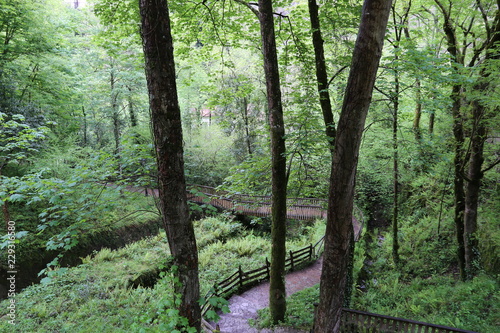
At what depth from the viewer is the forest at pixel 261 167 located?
3488 mm

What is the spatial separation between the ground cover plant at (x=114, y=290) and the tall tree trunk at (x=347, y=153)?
2.09 m

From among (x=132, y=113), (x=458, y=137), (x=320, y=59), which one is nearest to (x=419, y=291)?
(x=458, y=137)

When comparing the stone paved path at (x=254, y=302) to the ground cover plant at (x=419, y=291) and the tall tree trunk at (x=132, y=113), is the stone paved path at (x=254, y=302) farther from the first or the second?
the tall tree trunk at (x=132, y=113)

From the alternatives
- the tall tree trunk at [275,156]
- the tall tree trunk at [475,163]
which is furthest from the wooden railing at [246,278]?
the tall tree trunk at [475,163]

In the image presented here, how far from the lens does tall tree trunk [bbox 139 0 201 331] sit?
3221mm

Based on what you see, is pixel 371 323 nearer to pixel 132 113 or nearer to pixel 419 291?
pixel 419 291

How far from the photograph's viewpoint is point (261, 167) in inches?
252

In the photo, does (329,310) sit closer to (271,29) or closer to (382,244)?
(271,29)

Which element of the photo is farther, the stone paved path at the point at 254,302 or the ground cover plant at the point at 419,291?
the stone paved path at the point at 254,302

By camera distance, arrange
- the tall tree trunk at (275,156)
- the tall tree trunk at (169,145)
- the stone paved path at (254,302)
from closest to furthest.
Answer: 1. the tall tree trunk at (169,145)
2. the tall tree trunk at (275,156)
3. the stone paved path at (254,302)

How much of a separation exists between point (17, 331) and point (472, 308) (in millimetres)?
11893

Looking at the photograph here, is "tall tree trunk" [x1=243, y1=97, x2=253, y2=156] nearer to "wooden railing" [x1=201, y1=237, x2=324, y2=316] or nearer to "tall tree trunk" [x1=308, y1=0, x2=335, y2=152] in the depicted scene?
"wooden railing" [x1=201, y1=237, x2=324, y2=316]

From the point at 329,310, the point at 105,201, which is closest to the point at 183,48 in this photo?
the point at 105,201

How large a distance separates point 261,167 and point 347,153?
3.23 meters
